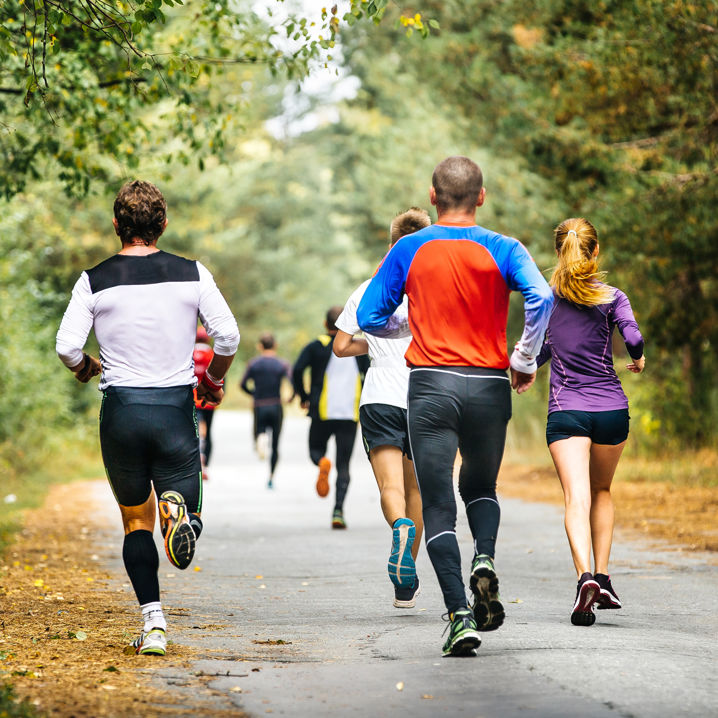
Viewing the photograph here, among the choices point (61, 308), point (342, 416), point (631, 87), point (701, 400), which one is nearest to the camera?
point (342, 416)

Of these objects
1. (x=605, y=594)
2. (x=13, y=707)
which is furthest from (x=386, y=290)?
(x=13, y=707)

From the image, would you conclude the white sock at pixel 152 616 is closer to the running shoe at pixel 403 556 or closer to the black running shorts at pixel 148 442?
the black running shorts at pixel 148 442

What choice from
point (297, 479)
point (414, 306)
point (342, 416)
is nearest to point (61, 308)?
point (297, 479)

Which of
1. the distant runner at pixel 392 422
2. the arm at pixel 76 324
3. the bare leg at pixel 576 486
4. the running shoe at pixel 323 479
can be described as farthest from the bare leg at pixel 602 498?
the running shoe at pixel 323 479

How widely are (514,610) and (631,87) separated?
28.1 ft

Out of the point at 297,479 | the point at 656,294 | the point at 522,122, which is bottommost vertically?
the point at 297,479

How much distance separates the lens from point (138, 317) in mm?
5879

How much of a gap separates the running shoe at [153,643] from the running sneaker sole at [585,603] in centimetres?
217

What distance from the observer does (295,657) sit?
19.7 ft

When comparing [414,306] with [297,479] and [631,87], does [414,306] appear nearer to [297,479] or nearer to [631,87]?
[631,87]

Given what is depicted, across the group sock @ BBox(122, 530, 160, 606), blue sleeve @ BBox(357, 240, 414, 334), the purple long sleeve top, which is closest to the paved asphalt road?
sock @ BBox(122, 530, 160, 606)

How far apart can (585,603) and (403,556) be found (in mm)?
1007

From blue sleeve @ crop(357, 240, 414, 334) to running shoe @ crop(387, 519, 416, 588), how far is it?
1103 mm

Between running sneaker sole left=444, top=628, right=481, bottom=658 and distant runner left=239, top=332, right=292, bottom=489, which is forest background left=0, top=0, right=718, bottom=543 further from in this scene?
distant runner left=239, top=332, right=292, bottom=489
